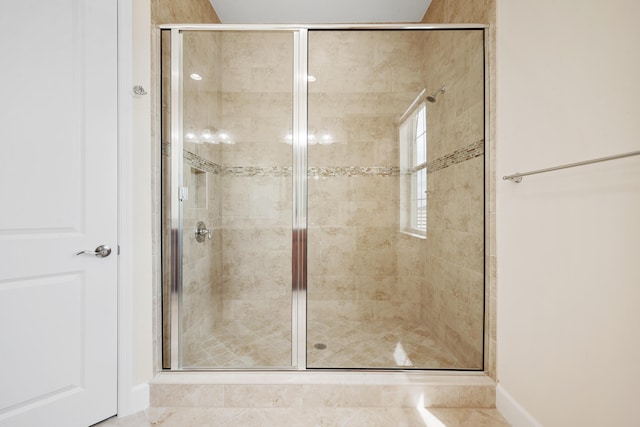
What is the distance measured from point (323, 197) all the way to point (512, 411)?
1563 mm

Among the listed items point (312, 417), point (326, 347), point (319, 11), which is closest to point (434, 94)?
point (319, 11)

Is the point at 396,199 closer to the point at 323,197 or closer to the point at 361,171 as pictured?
the point at 361,171

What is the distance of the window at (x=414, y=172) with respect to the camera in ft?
6.70

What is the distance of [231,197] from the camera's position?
1.80 metres

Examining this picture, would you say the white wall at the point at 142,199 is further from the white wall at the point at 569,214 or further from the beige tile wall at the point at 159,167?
the white wall at the point at 569,214

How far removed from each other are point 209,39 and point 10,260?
1.49m

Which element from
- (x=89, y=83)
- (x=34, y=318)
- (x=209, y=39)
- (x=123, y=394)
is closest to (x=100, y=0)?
(x=89, y=83)

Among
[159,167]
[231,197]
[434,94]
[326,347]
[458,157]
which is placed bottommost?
[326,347]

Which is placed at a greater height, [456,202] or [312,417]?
[456,202]

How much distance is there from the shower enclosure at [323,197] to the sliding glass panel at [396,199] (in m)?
0.01

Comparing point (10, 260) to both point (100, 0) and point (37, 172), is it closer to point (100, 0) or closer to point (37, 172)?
point (37, 172)

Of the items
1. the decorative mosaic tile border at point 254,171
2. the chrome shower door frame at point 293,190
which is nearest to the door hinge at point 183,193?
the chrome shower door frame at point 293,190

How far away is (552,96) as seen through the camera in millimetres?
1089

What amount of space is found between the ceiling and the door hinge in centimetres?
183
